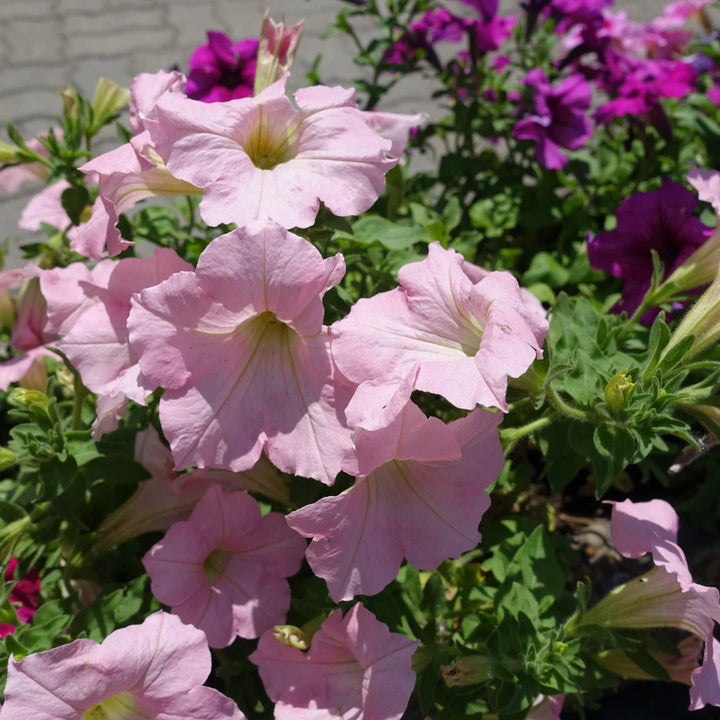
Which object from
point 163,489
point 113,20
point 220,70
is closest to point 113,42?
point 113,20

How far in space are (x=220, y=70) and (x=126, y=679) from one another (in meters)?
1.52

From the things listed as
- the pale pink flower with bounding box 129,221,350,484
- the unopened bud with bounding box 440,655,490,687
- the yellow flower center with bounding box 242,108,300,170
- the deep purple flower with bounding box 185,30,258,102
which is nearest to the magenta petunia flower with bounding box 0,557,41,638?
the pale pink flower with bounding box 129,221,350,484

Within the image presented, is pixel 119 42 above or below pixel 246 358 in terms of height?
below

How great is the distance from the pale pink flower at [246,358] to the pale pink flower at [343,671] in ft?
1.00

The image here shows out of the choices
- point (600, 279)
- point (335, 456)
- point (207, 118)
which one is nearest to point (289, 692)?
point (335, 456)

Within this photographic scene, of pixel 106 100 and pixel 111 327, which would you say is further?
pixel 106 100

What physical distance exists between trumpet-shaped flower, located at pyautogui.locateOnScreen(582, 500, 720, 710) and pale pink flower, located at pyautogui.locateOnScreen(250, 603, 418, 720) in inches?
15.8

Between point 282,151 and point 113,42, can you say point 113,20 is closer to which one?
point 113,42

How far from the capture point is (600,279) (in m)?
2.37

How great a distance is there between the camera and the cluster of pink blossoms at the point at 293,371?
119 centimetres

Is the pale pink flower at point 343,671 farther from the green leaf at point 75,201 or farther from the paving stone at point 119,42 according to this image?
the paving stone at point 119,42

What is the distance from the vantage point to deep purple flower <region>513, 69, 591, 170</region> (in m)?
2.31

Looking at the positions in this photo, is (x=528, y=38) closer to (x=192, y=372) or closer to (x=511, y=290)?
(x=511, y=290)

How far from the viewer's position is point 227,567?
159 cm
